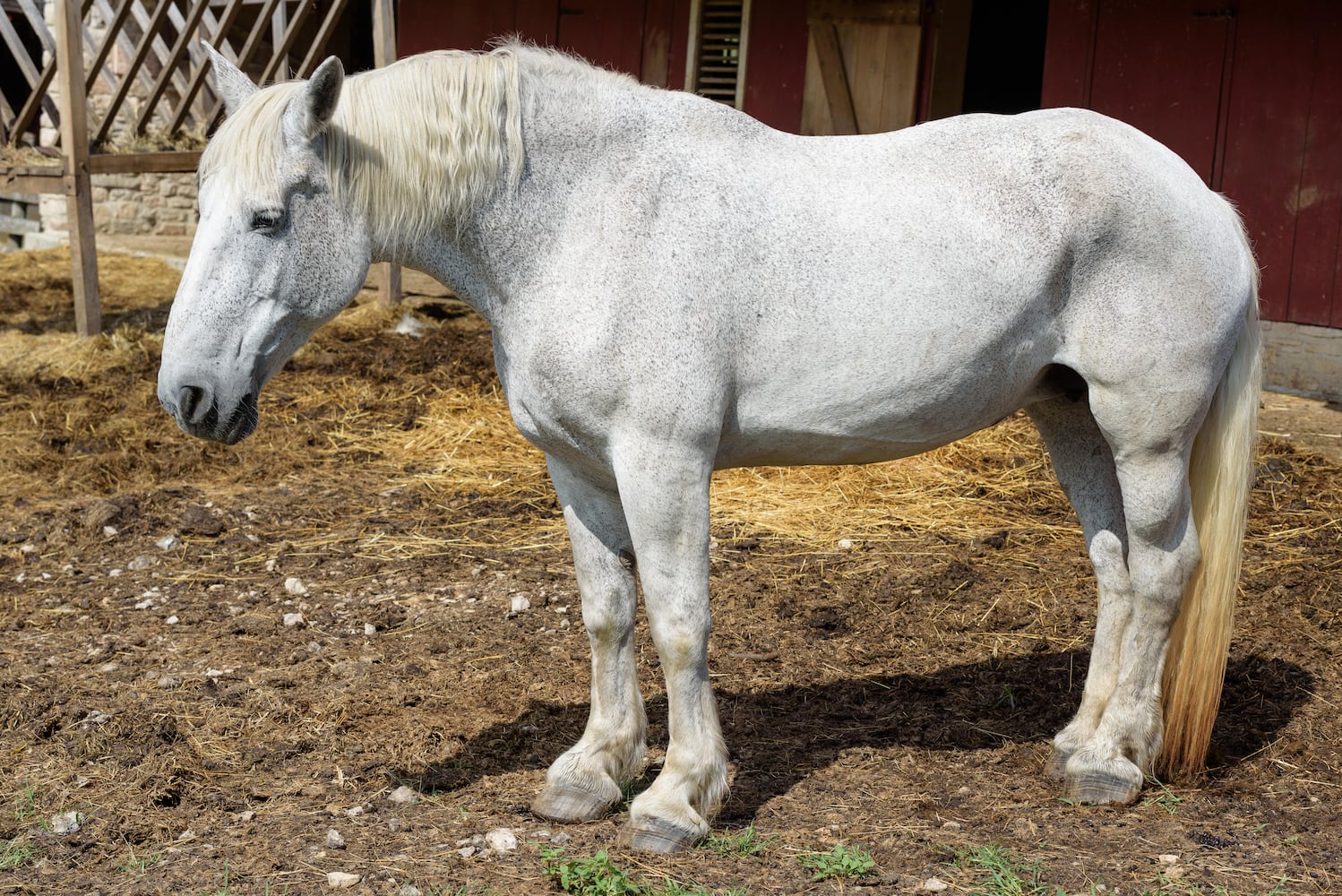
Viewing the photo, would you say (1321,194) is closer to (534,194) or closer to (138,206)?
(534,194)

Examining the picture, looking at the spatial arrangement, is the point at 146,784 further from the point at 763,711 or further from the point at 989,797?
the point at 989,797

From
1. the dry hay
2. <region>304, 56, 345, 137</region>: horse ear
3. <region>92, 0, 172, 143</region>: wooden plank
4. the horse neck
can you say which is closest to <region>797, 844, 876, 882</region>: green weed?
the horse neck

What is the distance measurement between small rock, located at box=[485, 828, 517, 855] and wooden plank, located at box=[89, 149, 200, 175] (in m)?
6.28

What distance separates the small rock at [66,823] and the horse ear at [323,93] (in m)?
1.65

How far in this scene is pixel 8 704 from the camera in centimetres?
349

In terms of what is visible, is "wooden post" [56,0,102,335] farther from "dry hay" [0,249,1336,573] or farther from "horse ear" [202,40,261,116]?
"horse ear" [202,40,261,116]

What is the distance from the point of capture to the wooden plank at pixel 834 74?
8.88 metres

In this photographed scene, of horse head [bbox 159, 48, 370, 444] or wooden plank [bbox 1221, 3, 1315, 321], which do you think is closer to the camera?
horse head [bbox 159, 48, 370, 444]

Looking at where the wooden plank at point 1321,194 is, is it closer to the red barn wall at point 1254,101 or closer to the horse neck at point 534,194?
the red barn wall at point 1254,101

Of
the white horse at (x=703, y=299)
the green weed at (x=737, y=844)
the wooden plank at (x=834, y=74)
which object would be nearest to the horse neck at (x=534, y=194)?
the white horse at (x=703, y=299)

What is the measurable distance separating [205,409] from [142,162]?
255 inches

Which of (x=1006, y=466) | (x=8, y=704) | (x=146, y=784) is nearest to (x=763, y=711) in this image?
(x=146, y=784)

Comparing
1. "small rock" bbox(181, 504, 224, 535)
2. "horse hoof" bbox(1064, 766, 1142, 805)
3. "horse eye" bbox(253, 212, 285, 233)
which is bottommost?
"small rock" bbox(181, 504, 224, 535)

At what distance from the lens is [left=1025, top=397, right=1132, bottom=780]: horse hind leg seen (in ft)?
10.5
